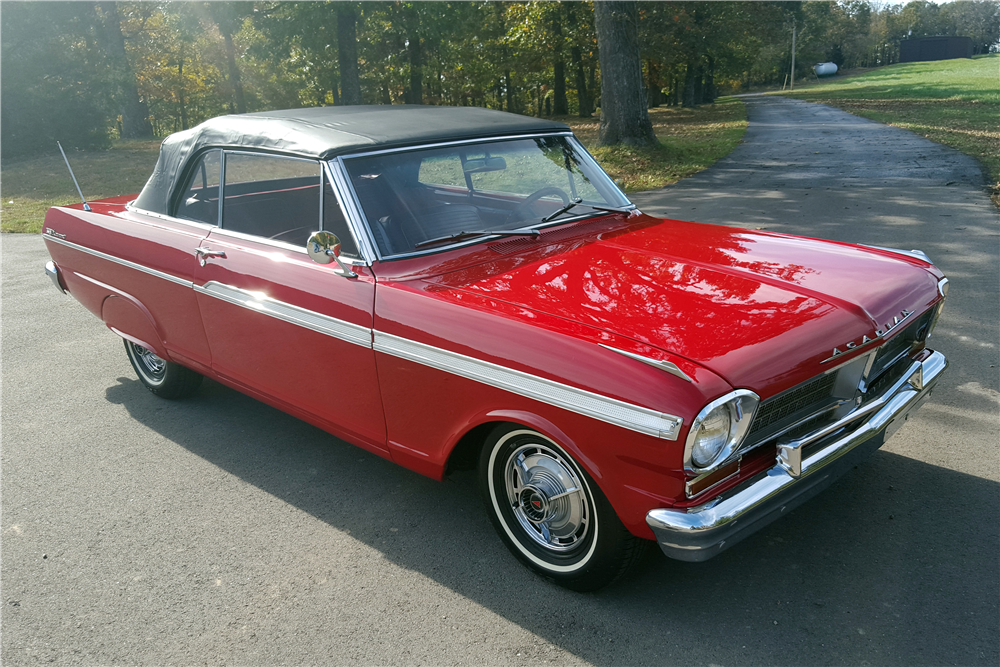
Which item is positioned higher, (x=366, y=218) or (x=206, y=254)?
(x=366, y=218)

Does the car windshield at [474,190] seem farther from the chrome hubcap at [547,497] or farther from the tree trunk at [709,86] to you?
the tree trunk at [709,86]

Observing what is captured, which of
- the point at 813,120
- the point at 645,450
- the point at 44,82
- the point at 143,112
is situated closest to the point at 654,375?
the point at 645,450

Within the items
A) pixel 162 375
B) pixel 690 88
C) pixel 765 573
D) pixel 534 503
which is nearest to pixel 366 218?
pixel 534 503

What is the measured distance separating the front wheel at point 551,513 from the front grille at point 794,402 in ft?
1.96

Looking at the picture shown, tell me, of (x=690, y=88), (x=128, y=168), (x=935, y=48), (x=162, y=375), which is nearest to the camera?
(x=162, y=375)

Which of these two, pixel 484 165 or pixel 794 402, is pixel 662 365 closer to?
pixel 794 402

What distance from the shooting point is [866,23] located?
101000 mm

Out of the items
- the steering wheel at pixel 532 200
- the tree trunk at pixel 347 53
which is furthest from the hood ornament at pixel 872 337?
the tree trunk at pixel 347 53

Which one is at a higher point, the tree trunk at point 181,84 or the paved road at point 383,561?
the tree trunk at point 181,84

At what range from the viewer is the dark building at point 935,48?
92.1 meters

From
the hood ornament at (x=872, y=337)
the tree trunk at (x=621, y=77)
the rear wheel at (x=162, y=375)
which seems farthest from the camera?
the tree trunk at (x=621, y=77)

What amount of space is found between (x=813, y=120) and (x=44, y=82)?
22962mm

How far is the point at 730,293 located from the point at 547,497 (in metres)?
1.05

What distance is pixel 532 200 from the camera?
3.92 m
